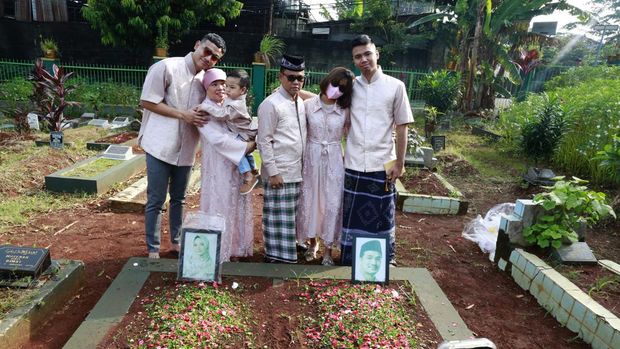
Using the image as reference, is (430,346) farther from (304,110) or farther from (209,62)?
(209,62)

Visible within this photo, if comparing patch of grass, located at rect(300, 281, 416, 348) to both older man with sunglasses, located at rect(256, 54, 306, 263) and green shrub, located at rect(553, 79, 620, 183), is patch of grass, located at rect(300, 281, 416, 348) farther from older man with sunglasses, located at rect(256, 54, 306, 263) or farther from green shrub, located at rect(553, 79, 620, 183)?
green shrub, located at rect(553, 79, 620, 183)

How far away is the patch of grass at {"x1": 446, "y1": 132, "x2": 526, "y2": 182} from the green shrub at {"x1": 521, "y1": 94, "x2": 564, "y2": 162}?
1.77 feet

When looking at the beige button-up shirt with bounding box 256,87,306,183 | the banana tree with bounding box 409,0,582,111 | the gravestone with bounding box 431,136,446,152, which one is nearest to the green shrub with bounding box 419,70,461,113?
the banana tree with bounding box 409,0,582,111

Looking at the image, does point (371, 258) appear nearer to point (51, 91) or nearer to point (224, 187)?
point (224, 187)

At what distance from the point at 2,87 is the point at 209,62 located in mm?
10599

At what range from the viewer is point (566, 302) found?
8.73 feet

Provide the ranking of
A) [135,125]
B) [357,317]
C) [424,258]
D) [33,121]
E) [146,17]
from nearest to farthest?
[357,317]
[424,258]
[33,121]
[135,125]
[146,17]

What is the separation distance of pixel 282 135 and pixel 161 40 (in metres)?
10.7

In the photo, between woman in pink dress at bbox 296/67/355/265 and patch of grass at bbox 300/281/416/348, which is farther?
woman in pink dress at bbox 296/67/355/265

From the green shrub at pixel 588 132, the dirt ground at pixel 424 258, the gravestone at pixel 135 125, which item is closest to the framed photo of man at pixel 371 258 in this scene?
the dirt ground at pixel 424 258

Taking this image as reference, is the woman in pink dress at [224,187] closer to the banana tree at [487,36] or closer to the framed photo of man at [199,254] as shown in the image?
the framed photo of man at [199,254]

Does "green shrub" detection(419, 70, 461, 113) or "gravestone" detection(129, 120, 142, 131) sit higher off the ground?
"green shrub" detection(419, 70, 461, 113)

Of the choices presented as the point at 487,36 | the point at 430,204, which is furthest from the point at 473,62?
the point at 430,204

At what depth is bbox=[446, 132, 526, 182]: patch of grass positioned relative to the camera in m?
6.62
